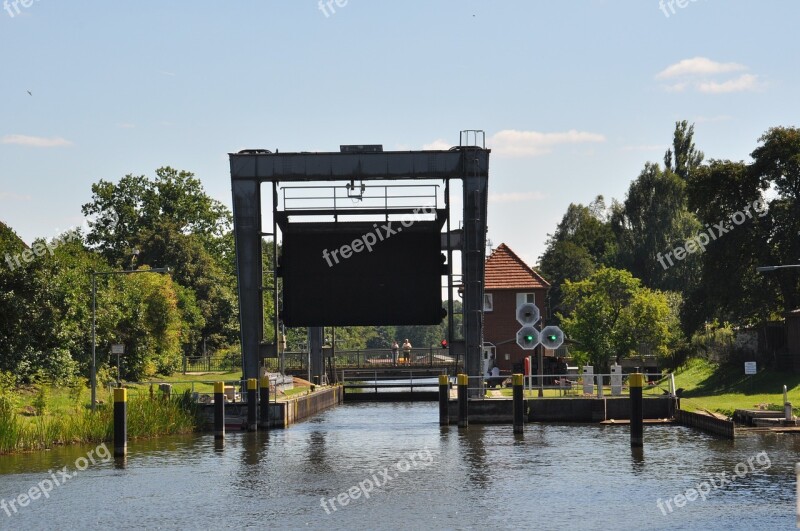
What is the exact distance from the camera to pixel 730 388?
194 feet

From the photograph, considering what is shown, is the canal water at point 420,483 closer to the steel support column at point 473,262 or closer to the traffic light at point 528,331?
the steel support column at point 473,262

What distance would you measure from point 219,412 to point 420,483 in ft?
40.2

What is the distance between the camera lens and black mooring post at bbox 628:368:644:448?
125ft

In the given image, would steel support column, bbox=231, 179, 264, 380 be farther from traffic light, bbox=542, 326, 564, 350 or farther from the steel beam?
traffic light, bbox=542, 326, 564, 350

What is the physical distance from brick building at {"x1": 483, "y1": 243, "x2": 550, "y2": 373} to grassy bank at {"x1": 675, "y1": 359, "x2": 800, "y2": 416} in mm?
14491

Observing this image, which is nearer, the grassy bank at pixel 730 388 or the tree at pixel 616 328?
the grassy bank at pixel 730 388

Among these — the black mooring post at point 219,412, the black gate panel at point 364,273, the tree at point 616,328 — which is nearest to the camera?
the black mooring post at point 219,412

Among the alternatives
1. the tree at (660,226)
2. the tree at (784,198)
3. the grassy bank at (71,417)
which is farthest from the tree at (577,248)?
the grassy bank at (71,417)

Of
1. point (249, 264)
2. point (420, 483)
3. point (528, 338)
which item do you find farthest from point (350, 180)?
point (420, 483)

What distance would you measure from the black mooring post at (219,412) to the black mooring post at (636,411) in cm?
1405

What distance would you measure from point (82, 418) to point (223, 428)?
200 inches

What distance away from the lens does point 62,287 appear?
48250 mm

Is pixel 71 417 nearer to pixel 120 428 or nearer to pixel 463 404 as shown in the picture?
pixel 120 428

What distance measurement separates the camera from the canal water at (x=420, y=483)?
26.6 m
